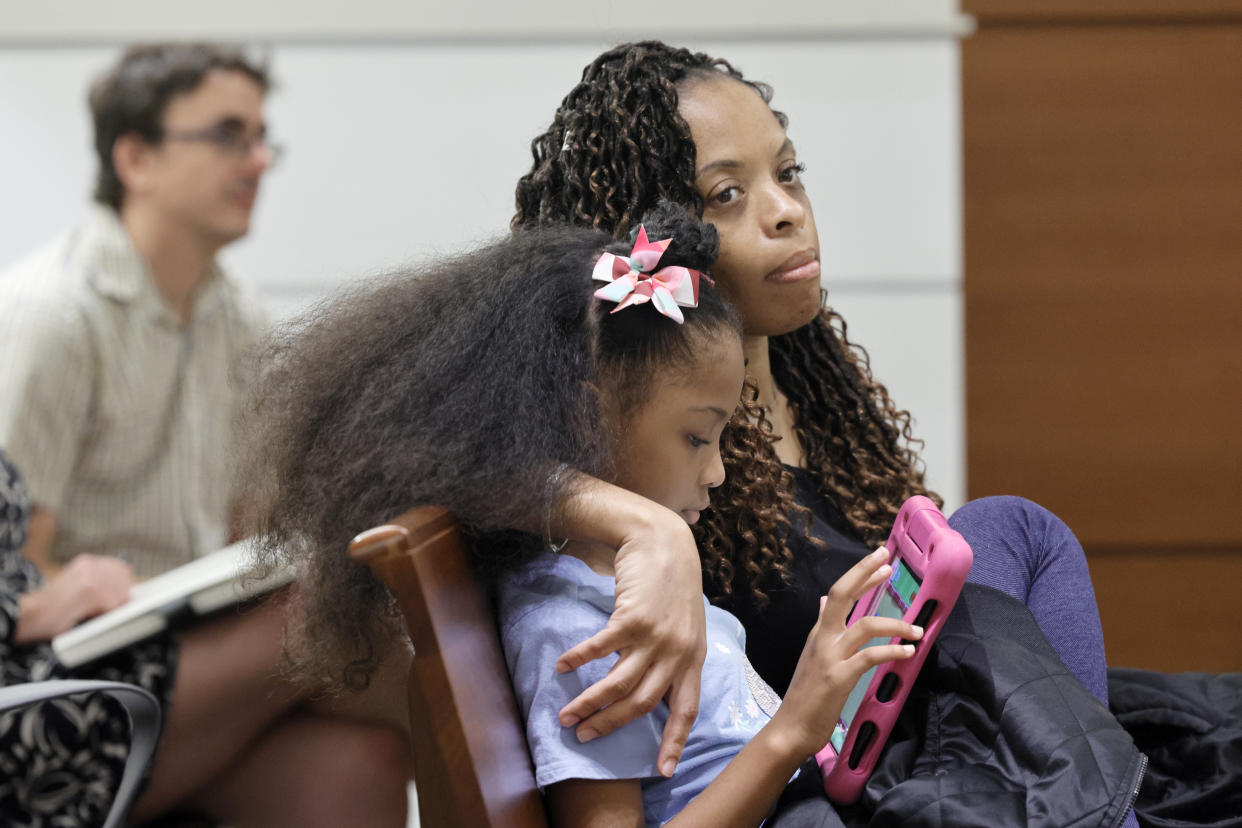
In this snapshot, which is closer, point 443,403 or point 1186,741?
point 443,403

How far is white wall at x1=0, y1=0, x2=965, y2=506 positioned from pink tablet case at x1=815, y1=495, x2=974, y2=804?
168cm

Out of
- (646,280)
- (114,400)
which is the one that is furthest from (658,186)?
(114,400)

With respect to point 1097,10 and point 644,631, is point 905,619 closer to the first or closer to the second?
point 644,631

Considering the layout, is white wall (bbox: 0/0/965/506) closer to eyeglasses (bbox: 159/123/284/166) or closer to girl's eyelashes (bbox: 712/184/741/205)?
eyeglasses (bbox: 159/123/284/166)

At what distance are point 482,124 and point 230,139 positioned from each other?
54 cm

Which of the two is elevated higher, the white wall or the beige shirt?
the white wall

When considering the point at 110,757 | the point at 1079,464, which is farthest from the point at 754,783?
the point at 1079,464

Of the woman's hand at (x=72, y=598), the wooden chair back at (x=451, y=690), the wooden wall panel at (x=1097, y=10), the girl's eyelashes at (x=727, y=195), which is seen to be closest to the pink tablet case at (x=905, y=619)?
the wooden chair back at (x=451, y=690)

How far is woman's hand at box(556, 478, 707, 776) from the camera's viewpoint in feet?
2.81

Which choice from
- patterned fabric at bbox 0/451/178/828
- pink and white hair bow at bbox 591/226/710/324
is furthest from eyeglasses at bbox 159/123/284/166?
pink and white hair bow at bbox 591/226/710/324

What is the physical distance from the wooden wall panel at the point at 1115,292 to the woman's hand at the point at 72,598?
1794mm

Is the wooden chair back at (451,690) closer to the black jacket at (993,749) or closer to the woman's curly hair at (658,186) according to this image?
the black jacket at (993,749)

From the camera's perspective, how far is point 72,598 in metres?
1.58

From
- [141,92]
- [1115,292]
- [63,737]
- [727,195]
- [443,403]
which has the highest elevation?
[141,92]
